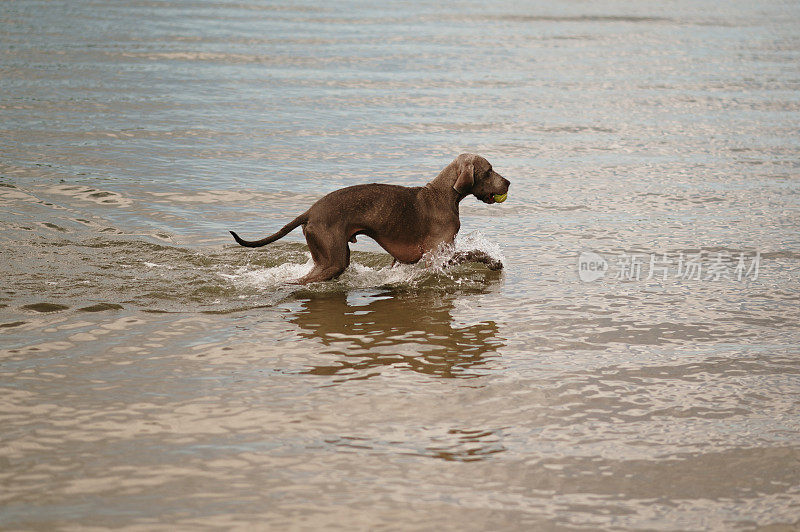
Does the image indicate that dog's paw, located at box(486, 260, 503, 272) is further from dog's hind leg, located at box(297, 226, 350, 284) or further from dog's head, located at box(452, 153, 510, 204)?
dog's hind leg, located at box(297, 226, 350, 284)

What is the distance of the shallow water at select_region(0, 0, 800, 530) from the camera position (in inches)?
204

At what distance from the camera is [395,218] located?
847 cm

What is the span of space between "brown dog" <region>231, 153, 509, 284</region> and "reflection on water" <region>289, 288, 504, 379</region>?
1.27 ft

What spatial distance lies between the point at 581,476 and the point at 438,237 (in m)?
3.69

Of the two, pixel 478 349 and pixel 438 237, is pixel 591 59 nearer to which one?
pixel 438 237

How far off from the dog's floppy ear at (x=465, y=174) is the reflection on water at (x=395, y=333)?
3.07ft

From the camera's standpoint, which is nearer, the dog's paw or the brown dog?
the brown dog

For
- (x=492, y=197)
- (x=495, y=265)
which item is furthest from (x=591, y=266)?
(x=492, y=197)

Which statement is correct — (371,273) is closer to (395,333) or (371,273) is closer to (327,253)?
(327,253)

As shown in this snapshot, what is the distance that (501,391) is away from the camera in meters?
6.43

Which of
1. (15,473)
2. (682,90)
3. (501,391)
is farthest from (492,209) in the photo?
(682,90)

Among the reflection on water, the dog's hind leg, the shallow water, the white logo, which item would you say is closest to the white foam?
the shallow water

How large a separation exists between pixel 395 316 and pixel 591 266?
2284mm

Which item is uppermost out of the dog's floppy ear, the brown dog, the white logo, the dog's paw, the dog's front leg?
the dog's floppy ear
